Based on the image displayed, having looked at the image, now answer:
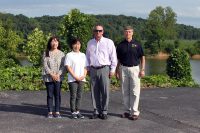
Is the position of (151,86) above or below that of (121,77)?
below

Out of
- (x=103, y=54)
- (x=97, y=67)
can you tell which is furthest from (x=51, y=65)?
(x=103, y=54)

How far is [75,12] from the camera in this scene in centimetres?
1991

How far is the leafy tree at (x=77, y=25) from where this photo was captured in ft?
64.6

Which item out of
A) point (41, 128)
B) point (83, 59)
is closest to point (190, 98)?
point (83, 59)

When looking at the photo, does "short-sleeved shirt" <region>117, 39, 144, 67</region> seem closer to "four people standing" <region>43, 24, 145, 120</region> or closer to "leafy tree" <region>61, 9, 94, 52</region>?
"four people standing" <region>43, 24, 145, 120</region>

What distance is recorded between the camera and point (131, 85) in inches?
309

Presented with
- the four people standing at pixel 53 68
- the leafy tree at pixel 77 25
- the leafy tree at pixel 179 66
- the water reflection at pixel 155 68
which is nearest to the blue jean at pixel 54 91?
the four people standing at pixel 53 68

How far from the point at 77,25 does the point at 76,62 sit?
40.6ft

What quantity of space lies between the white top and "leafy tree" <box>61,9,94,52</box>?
11.7 m

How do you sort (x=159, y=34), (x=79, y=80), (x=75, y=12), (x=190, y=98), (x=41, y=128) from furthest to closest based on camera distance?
(x=159, y=34)
(x=75, y=12)
(x=190, y=98)
(x=79, y=80)
(x=41, y=128)

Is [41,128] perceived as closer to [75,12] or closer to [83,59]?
[83,59]

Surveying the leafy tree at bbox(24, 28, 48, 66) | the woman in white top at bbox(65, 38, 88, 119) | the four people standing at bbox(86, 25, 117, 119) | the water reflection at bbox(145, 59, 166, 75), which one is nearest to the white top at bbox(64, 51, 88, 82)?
the woman in white top at bbox(65, 38, 88, 119)

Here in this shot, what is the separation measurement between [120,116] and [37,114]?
5.13ft

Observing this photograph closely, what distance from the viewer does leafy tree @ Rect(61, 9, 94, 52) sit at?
64.6ft
